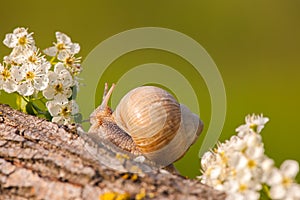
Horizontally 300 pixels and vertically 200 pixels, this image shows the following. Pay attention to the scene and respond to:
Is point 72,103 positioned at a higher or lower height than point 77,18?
lower

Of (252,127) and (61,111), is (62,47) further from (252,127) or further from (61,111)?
(252,127)

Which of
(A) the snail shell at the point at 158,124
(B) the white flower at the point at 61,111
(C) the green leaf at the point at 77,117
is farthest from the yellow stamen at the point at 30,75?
(A) the snail shell at the point at 158,124

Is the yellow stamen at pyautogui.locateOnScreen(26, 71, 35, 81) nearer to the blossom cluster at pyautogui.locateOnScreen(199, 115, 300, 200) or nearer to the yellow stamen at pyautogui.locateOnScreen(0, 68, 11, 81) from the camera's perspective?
the yellow stamen at pyautogui.locateOnScreen(0, 68, 11, 81)

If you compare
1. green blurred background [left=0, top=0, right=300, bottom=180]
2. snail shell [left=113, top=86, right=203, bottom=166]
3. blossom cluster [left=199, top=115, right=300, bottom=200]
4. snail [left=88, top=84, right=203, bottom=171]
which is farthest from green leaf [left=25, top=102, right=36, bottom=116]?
green blurred background [left=0, top=0, right=300, bottom=180]

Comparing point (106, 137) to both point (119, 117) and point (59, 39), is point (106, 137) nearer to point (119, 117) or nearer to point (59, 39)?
point (119, 117)

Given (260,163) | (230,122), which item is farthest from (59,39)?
(230,122)

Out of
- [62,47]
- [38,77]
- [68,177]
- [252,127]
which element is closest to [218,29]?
[62,47]

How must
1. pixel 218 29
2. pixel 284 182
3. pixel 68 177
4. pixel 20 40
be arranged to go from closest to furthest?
pixel 284 182 → pixel 68 177 → pixel 20 40 → pixel 218 29
